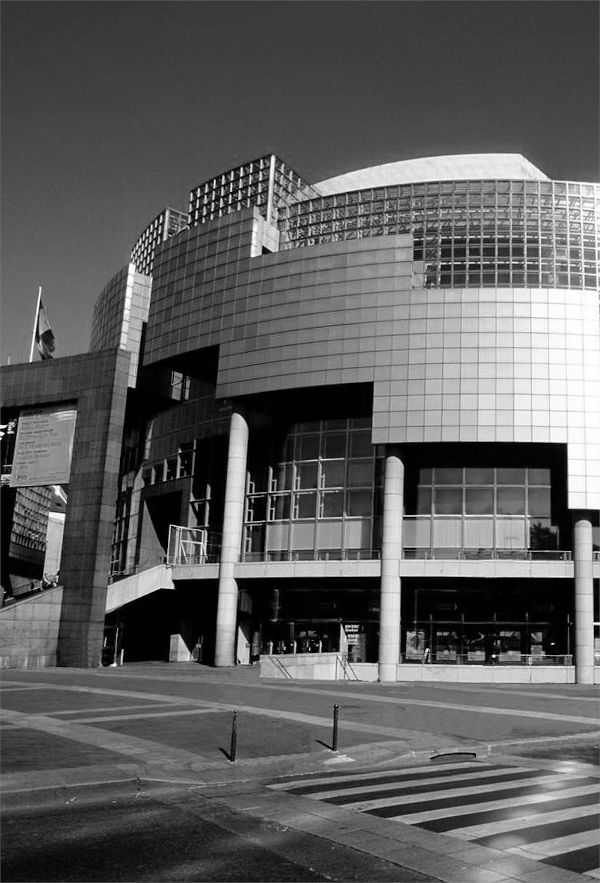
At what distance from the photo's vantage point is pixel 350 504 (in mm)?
53500

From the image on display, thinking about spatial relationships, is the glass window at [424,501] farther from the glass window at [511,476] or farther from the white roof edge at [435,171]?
the white roof edge at [435,171]

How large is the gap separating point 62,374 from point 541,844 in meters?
46.1

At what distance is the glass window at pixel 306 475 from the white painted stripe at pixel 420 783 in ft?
129

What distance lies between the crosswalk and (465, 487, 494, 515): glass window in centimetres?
3548

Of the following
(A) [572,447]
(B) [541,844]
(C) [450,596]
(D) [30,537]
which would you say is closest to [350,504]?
(C) [450,596]

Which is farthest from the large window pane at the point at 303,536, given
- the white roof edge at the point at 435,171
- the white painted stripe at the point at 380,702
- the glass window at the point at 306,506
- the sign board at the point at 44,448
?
the white roof edge at the point at 435,171

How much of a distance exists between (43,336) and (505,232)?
35.8m

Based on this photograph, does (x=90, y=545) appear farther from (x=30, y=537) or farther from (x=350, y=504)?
(x=30, y=537)

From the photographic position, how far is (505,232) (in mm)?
52000

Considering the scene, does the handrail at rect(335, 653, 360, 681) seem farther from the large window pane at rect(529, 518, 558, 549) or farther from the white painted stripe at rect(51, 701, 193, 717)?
the white painted stripe at rect(51, 701, 193, 717)

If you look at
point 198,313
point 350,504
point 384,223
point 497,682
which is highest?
point 384,223

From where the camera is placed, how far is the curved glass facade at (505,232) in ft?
169

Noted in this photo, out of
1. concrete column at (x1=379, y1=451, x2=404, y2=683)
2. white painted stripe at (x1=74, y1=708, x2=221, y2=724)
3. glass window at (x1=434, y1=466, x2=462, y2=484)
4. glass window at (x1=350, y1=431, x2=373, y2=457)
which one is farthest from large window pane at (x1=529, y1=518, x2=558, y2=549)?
white painted stripe at (x1=74, y1=708, x2=221, y2=724)

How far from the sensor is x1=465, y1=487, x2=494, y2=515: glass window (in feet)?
170
